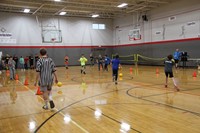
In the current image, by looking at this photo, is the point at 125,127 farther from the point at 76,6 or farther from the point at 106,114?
the point at 76,6

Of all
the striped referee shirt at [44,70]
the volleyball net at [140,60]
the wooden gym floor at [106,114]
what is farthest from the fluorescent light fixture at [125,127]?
the volleyball net at [140,60]

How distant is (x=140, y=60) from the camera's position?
1195 inches

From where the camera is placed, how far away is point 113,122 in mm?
5477

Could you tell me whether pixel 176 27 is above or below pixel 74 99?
above

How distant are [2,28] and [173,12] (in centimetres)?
2042

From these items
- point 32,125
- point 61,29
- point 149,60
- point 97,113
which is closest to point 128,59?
point 149,60

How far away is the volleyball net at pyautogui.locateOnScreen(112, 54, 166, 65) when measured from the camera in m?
27.5

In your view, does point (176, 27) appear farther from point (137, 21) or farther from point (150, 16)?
point (137, 21)

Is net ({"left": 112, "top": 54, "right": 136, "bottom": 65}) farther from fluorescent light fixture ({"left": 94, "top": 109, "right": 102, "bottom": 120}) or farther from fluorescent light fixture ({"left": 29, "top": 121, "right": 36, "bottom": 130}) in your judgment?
fluorescent light fixture ({"left": 29, "top": 121, "right": 36, "bottom": 130})

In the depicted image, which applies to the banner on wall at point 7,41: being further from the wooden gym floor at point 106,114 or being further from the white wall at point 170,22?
the wooden gym floor at point 106,114

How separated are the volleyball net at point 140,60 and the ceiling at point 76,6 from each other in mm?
5995

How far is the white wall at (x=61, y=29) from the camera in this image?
28844 mm

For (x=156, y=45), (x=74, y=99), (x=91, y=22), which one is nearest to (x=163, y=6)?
(x=156, y=45)

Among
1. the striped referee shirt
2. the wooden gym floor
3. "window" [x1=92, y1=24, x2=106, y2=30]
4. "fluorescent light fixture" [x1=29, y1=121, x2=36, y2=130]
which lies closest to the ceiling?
"window" [x1=92, y1=24, x2=106, y2=30]
